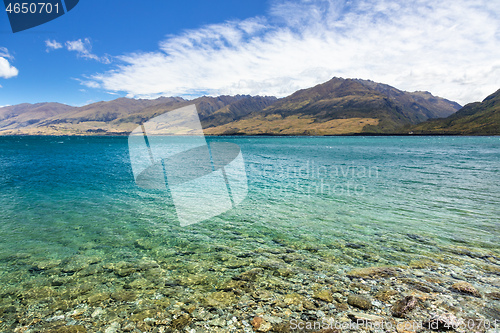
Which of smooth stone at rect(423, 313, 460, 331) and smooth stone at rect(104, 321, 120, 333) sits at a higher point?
smooth stone at rect(104, 321, 120, 333)

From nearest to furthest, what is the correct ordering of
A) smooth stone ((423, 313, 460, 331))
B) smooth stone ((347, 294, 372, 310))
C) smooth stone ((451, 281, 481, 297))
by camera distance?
1. smooth stone ((423, 313, 460, 331))
2. smooth stone ((347, 294, 372, 310))
3. smooth stone ((451, 281, 481, 297))

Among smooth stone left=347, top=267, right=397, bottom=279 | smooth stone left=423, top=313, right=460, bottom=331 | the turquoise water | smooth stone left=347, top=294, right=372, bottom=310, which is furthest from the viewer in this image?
the turquoise water

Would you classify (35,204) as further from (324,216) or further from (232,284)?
(324,216)

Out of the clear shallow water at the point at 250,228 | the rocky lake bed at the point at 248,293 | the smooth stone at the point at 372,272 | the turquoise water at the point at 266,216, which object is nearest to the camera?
the rocky lake bed at the point at 248,293

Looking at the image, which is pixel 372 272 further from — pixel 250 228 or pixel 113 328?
pixel 113 328

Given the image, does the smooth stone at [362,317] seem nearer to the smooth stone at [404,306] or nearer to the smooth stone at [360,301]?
the smooth stone at [360,301]

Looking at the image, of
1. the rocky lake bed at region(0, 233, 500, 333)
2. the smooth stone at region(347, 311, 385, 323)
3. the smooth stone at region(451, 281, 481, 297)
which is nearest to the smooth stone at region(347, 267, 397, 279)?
the rocky lake bed at region(0, 233, 500, 333)

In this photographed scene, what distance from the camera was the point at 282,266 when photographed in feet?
32.6

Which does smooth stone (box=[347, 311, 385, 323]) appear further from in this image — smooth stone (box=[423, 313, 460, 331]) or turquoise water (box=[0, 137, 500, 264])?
turquoise water (box=[0, 137, 500, 264])

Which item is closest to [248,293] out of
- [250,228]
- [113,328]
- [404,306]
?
[113,328]

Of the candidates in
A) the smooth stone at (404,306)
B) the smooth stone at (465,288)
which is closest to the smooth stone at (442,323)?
the smooth stone at (404,306)

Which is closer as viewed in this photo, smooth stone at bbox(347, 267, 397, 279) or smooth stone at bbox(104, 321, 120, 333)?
smooth stone at bbox(104, 321, 120, 333)

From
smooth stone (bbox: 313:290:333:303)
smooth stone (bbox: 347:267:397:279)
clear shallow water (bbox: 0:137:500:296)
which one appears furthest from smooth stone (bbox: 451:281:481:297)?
smooth stone (bbox: 313:290:333:303)

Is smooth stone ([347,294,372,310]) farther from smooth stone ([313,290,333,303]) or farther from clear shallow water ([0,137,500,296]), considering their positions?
Answer: clear shallow water ([0,137,500,296])
